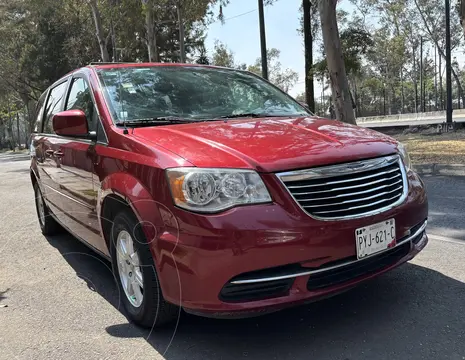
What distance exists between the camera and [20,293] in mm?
3879

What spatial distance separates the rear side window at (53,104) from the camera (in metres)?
4.70

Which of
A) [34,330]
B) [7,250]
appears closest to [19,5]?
[7,250]

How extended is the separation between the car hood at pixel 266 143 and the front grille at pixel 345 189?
6 centimetres

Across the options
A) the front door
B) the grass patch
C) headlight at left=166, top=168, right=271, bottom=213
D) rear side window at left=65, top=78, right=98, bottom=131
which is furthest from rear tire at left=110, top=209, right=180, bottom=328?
the grass patch

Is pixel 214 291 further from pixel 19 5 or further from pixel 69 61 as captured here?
pixel 19 5

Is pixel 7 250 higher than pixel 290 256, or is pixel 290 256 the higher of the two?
pixel 290 256

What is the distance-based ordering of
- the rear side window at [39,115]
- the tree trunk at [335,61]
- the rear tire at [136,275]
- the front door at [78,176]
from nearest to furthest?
the rear tire at [136,275]
the front door at [78,176]
the rear side window at [39,115]
the tree trunk at [335,61]

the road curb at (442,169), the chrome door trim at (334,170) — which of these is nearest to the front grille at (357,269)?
the chrome door trim at (334,170)

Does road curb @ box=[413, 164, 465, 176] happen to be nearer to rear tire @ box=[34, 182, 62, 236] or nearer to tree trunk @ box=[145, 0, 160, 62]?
rear tire @ box=[34, 182, 62, 236]

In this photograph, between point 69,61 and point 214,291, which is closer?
point 214,291

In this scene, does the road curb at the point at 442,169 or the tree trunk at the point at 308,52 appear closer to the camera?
the road curb at the point at 442,169

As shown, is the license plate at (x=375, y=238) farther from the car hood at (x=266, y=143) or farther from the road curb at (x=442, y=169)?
the road curb at (x=442, y=169)

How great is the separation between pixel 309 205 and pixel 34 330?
→ 2.07 meters

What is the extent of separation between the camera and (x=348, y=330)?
2.85m
